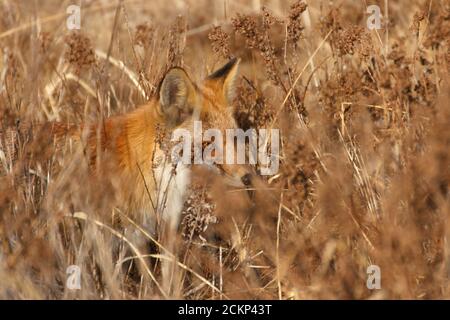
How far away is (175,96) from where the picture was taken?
17.5 ft

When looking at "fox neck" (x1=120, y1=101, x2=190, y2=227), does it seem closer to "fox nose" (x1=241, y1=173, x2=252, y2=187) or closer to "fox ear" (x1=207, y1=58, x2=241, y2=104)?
"fox nose" (x1=241, y1=173, x2=252, y2=187)

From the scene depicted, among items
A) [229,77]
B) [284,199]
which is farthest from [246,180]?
[229,77]

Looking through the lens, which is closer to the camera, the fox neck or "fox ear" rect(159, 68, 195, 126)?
"fox ear" rect(159, 68, 195, 126)

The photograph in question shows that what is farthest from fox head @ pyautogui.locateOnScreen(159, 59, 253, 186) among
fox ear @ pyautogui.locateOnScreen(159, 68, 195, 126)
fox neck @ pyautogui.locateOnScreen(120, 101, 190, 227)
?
fox neck @ pyautogui.locateOnScreen(120, 101, 190, 227)

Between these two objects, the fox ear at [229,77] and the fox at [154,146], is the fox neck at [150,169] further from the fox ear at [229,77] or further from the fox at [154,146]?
the fox ear at [229,77]

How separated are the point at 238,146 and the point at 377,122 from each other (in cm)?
109

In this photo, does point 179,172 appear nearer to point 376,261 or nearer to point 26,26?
point 376,261

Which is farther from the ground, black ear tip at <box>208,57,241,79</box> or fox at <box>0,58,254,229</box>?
black ear tip at <box>208,57,241,79</box>

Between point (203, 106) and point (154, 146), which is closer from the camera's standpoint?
point (154, 146)

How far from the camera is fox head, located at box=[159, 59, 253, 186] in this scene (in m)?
5.26

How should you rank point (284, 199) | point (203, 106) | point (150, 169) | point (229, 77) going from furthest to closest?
1. point (229, 77)
2. point (203, 106)
3. point (150, 169)
4. point (284, 199)

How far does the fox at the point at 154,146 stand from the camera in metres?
5.33

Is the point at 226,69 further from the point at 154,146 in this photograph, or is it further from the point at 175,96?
the point at 154,146

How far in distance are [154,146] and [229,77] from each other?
3.09 feet
